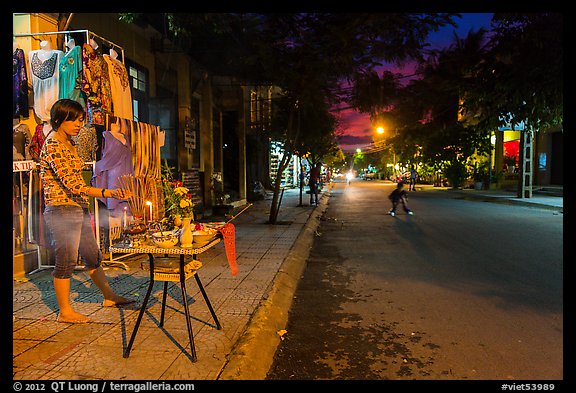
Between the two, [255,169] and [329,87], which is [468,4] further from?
[255,169]

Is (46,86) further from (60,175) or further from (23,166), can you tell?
(60,175)

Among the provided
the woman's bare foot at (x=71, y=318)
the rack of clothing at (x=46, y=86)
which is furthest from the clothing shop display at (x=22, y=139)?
the woman's bare foot at (x=71, y=318)

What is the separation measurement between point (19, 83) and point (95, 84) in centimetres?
106

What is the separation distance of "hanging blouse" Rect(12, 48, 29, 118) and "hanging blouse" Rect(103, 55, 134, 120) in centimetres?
112

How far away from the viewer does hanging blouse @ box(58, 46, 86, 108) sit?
6008mm

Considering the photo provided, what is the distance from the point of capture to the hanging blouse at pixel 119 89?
6.59 meters

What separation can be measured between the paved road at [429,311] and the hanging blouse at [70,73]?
14.3ft

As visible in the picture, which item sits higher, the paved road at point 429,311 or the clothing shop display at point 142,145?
the clothing shop display at point 142,145

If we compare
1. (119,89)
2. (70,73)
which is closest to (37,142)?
(70,73)

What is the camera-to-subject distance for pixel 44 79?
6.12 meters

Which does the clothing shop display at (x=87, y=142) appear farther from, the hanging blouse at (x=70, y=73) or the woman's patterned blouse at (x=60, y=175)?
the woman's patterned blouse at (x=60, y=175)

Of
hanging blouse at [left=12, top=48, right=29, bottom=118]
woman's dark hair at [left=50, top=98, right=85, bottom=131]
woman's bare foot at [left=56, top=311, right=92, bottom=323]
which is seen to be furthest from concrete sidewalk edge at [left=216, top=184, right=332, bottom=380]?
hanging blouse at [left=12, top=48, right=29, bottom=118]

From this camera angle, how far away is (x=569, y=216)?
711cm

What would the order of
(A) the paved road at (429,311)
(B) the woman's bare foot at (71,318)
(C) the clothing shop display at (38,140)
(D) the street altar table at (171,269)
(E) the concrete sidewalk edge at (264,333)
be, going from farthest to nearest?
(C) the clothing shop display at (38,140)
(B) the woman's bare foot at (71,318)
(A) the paved road at (429,311)
(D) the street altar table at (171,269)
(E) the concrete sidewalk edge at (264,333)
